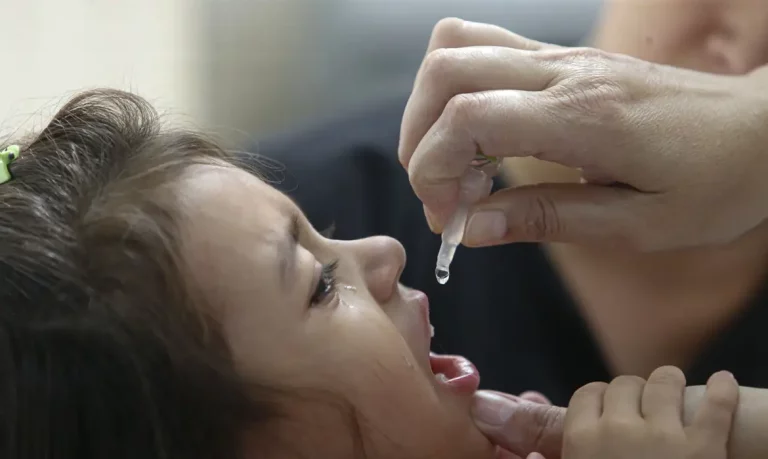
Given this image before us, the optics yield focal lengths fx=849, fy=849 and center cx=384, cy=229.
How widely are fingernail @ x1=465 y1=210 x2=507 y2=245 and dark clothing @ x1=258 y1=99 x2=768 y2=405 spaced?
0.30 metres

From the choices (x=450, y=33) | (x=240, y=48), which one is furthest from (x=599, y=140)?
(x=240, y=48)

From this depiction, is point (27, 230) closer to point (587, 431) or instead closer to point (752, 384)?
point (587, 431)

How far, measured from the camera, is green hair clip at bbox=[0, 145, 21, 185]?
69cm

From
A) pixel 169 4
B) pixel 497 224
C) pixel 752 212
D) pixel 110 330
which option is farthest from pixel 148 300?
pixel 169 4

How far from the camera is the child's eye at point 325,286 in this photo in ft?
2.26

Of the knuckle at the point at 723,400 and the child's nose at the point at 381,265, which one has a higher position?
the child's nose at the point at 381,265

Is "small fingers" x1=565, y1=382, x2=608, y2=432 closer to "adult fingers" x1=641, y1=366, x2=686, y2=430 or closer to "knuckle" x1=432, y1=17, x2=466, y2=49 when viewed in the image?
"adult fingers" x1=641, y1=366, x2=686, y2=430

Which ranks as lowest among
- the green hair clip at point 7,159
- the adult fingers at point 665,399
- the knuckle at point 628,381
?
the knuckle at point 628,381

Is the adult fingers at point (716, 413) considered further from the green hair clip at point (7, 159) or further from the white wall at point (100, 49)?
the white wall at point (100, 49)

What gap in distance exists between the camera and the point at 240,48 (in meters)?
1.77

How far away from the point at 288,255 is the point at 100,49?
3.77 feet

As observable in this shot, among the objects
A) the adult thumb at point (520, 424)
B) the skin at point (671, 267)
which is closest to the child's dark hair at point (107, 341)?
the adult thumb at point (520, 424)

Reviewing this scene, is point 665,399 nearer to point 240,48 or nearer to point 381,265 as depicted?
point 381,265

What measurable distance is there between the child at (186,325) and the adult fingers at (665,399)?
16 centimetres
